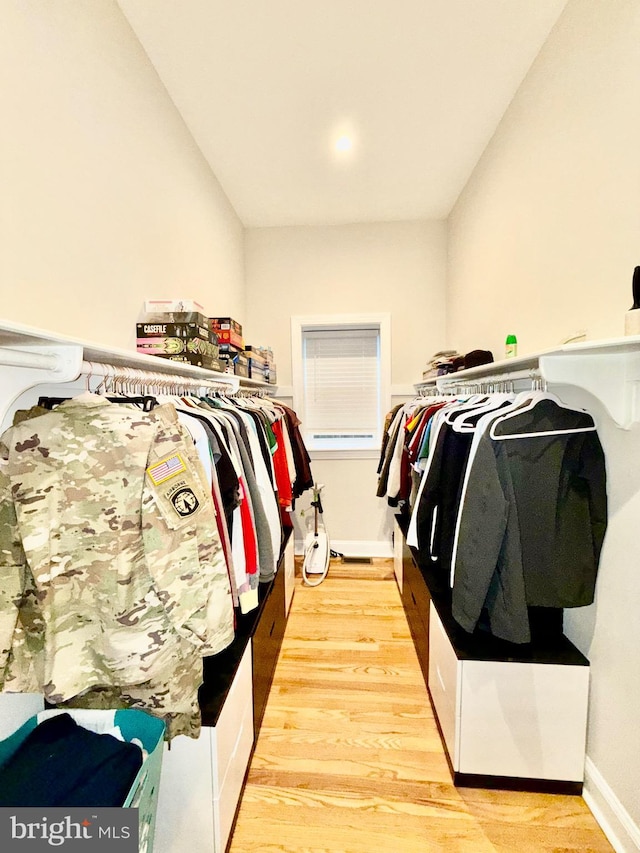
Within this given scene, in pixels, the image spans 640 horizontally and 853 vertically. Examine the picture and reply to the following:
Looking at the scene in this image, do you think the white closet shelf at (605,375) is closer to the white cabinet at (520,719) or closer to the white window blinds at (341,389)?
the white cabinet at (520,719)

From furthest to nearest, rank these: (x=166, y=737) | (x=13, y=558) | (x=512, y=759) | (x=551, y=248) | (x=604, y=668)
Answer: (x=551, y=248) < (x=512, y=759) < (x=604, y=668) < (x=166, y=737) < (x=13, y=558)

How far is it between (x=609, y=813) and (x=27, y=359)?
2.19m

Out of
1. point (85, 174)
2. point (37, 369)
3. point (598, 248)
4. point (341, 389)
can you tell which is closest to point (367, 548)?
point (341, 389)

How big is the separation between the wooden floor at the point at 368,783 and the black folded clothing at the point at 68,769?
74 centimetres

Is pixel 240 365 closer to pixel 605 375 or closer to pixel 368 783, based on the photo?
pixel 605 375

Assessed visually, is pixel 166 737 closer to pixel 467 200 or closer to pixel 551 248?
pixel 551 248

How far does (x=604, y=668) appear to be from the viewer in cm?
133

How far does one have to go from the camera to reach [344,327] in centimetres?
356

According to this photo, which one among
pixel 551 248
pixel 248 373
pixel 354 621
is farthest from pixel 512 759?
pixel 248 373

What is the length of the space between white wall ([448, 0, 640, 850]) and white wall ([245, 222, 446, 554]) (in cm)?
142

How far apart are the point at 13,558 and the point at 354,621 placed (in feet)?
6.91

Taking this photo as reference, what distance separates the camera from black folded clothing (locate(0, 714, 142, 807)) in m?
0.82

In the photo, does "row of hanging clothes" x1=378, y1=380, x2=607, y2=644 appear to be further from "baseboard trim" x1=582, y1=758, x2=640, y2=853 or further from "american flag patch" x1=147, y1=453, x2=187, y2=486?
"american flag patch" x1=147, y1=453, x2=187, y2=486

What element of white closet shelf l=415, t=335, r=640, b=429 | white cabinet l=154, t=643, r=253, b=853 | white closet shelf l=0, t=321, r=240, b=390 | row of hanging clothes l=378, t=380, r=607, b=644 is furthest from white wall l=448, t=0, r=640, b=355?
white cabinet l=154, t=643, r=253, b=853
